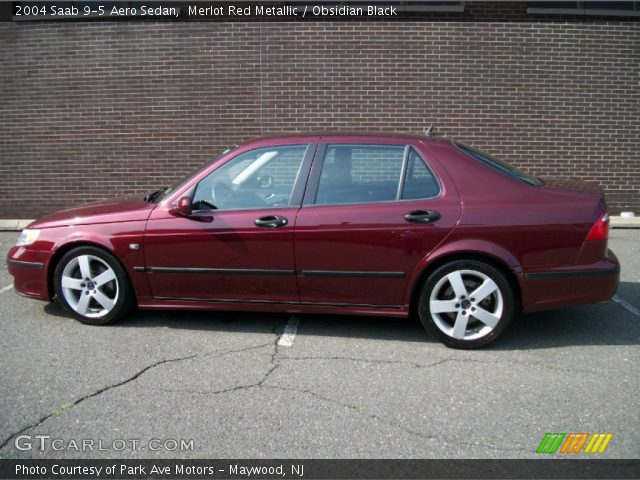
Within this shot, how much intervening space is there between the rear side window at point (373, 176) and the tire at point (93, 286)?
5.53ft

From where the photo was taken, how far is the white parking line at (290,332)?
393cm

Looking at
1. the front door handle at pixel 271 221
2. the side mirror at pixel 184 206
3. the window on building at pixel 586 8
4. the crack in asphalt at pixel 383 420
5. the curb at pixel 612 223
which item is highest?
the window on building at pixel 586 8

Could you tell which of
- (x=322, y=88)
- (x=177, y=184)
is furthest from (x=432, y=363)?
(x=322, y=88)

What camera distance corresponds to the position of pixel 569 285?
12.1 feet

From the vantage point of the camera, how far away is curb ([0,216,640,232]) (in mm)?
8193

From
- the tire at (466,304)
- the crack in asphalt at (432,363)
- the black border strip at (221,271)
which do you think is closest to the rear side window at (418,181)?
the tire at (466,304)

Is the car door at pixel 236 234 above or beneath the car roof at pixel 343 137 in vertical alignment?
beneath

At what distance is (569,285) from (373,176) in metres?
1.56

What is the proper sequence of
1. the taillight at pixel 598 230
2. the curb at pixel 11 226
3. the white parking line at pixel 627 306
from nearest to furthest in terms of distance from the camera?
the taillight at pixel 598 230 < the white parking line at pixel 627 306 < the curb at pixel 11 226

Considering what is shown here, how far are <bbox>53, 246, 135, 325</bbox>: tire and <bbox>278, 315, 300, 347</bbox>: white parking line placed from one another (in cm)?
124

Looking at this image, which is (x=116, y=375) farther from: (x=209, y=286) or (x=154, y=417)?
(x=209, y=286)

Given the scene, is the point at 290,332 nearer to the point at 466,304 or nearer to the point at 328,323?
the point at 328,323

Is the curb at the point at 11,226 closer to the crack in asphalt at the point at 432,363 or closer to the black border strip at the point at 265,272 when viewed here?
the black border strip at the point at 265,272

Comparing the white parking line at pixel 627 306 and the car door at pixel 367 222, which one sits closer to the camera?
the car door at pixel 367 222
